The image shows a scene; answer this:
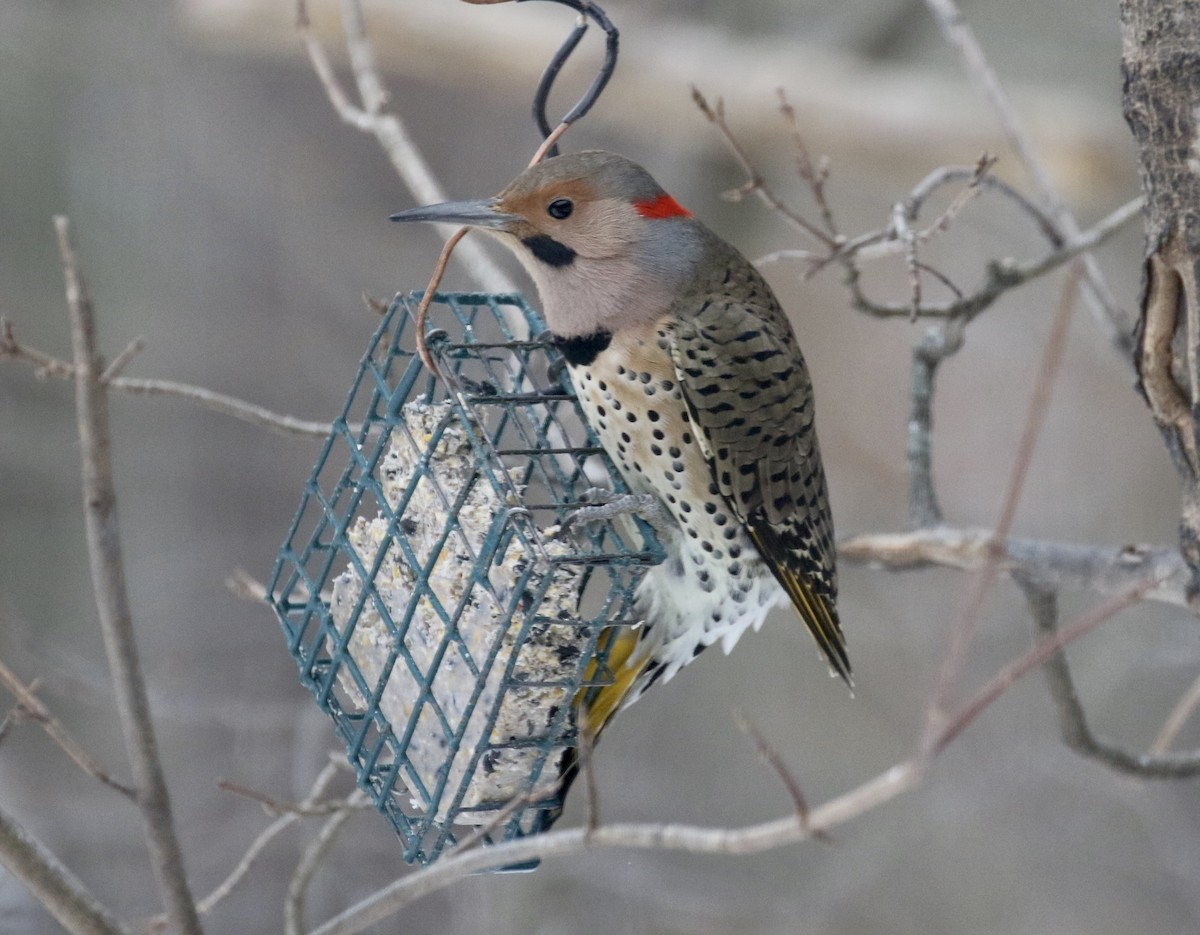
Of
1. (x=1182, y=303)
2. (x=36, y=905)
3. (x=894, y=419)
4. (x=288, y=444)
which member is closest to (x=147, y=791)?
(x=1182, y=303)

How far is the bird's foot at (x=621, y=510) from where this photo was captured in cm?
273

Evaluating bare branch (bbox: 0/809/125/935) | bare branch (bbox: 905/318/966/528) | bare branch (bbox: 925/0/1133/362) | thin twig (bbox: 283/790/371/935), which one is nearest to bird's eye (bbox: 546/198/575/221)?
bare branch (bbox: 905/318/966/528)

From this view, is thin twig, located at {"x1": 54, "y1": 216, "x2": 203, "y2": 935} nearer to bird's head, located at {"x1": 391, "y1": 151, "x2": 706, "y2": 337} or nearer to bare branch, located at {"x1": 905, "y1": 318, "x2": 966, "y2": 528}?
bird's head, located at {"x1": 391, "y1": 151, "x2": 706, "y2": 337}

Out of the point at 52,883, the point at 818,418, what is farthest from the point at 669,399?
the point at 818,418

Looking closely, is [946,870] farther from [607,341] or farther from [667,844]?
[667,844]

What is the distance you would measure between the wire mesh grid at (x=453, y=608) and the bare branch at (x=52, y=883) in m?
0.61

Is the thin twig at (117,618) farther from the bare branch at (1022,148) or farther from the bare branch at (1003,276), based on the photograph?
the bare branch at (1022,148)

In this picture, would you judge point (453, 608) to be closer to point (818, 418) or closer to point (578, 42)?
point (578, 42)

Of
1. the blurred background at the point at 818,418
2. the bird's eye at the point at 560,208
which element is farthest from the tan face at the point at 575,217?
the blurred background at the point at 818,418

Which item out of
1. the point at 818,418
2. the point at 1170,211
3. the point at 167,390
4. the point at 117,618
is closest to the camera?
the point at 117,618

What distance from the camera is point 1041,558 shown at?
3.19 m

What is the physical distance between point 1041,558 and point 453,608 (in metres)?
1.26

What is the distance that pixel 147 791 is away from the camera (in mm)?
2201

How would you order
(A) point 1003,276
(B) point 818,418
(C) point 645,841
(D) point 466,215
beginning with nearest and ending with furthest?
(C) point 645,841
(D) point 466,215
(A) point 1003,276
(B) point 818,418
